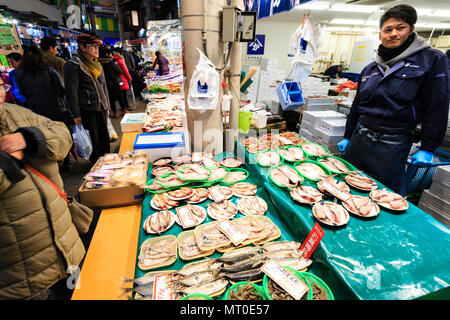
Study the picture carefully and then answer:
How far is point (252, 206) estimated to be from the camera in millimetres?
2217

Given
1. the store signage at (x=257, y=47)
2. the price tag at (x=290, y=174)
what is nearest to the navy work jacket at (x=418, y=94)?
the price tag at (x=290, y=174)

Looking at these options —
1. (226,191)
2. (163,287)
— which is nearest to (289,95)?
(226,191)

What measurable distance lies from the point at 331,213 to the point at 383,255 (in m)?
0.44

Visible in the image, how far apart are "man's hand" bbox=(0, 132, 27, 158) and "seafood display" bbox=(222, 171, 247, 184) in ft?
6.07

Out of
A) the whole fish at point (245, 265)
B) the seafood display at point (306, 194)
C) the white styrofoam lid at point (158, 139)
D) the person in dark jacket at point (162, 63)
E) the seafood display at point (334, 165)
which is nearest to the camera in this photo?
the whole fish at point (245, 265)

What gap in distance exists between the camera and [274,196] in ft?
7.11

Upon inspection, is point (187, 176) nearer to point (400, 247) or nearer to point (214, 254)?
point (214, 254)

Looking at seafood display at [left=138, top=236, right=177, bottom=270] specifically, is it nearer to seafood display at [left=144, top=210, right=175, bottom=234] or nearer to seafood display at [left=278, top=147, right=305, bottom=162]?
seafood display at [left=144, top=210, right=175, bottom=234]

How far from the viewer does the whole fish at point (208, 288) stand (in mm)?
1373

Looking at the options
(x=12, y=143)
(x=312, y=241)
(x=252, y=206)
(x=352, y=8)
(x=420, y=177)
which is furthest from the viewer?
(x=352, y=8)

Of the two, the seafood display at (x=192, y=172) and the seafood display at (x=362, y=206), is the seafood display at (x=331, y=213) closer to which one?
the seafood display at (x=362, y=206)

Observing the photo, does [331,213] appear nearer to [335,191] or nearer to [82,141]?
[335,191]

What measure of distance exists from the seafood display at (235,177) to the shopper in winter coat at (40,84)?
3.91 m

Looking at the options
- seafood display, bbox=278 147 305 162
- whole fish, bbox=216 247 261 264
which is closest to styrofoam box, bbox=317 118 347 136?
seafood display, bbox=278 147 305 162
